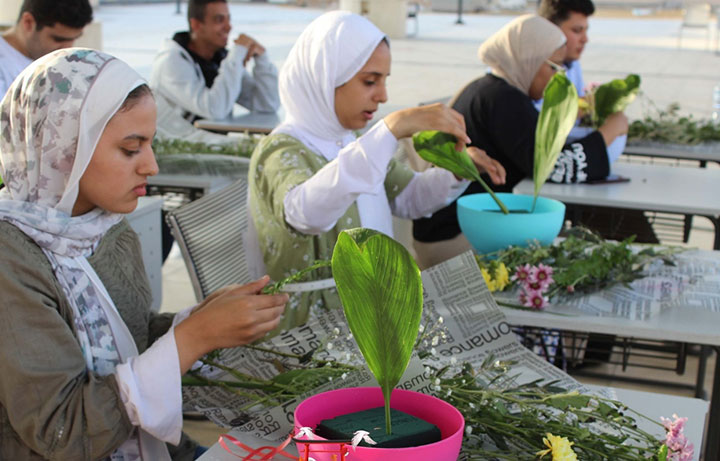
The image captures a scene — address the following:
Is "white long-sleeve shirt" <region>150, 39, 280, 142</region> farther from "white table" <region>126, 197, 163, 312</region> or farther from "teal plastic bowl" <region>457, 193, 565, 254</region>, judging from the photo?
"teal plastic bowl" <region>457, 193, 565, 254</region>

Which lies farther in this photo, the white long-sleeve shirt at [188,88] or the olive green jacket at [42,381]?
the white long-sleeve shirt at [188,88]

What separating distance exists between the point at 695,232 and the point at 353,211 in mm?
3413

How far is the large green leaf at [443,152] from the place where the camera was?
2.00m

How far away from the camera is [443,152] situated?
201 centimetres

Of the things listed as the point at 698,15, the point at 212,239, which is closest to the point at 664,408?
the point at 212,239

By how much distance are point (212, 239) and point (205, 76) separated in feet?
8.13

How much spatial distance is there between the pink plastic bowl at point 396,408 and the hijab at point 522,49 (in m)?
2.10

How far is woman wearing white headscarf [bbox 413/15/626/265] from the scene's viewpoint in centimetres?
296

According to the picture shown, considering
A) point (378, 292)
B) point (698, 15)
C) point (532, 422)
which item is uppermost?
point (378, 292)

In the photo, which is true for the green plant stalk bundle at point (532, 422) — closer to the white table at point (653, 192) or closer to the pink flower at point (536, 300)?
the pink flower at point (536, 300)

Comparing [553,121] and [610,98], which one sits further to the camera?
[610,98]

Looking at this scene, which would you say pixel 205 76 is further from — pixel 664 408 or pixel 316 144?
pixel 664 408

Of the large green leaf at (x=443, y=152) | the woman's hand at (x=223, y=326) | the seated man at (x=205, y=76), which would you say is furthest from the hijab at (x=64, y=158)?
the seated man at (x=205, y=76)

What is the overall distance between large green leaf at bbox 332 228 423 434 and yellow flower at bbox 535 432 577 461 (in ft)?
0.75
